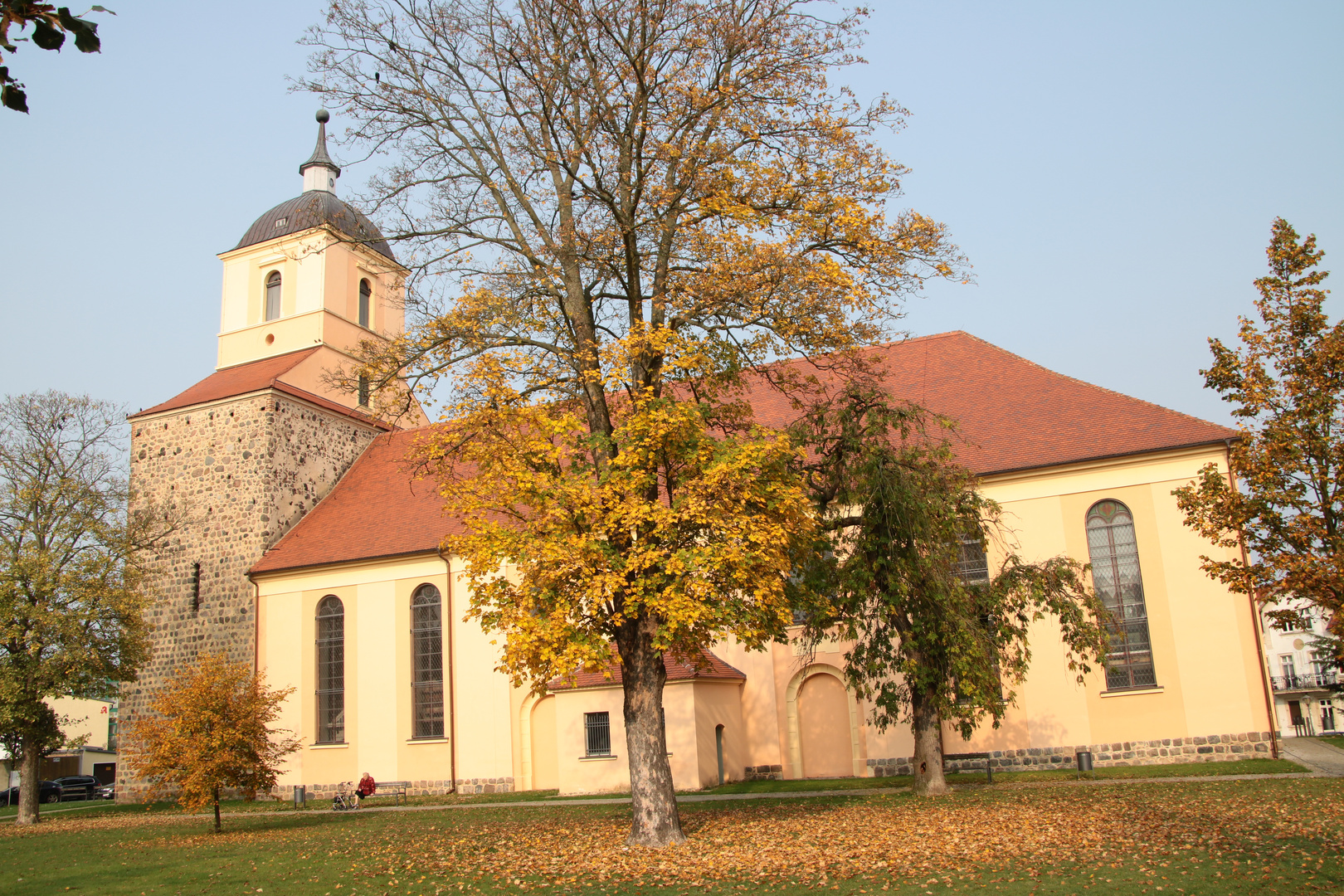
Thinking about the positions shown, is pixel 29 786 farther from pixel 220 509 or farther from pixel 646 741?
pixel 646 741

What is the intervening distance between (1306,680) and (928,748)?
147 feet

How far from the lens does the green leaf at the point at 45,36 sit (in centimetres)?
355

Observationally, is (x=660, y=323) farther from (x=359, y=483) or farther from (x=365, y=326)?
(x=365, y=326)

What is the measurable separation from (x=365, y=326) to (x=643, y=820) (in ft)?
82.7

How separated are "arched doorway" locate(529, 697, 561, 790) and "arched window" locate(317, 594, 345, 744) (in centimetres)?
605

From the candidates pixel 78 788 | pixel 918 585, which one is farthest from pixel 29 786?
pixel 918 585

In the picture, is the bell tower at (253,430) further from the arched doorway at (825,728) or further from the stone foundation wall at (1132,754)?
the stone foundation wall at (1132,754)

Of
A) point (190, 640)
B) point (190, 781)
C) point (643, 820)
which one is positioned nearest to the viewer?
point (643, 820)

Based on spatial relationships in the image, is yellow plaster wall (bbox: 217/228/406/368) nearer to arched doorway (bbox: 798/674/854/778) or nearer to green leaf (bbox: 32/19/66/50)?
arched doorway (bbox: 798/674/854/778)

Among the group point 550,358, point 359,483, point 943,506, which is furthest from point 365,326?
point 943,506

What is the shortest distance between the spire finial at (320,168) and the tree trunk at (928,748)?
89.9ft

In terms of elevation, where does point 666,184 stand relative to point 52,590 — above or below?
above

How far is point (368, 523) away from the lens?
2792 cm

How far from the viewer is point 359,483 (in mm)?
30438
